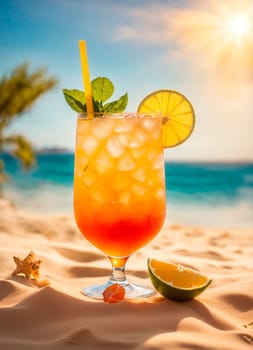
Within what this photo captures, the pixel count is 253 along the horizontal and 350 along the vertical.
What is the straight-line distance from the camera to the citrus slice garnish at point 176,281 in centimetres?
234

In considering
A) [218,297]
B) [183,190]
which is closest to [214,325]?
[218,297]

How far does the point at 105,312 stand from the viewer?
88.1 inches

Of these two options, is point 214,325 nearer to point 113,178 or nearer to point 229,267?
point 113,178

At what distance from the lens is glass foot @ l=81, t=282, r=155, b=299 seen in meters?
2.51

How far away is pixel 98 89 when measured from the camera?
2480 mm

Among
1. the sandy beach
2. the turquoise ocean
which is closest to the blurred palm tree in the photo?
the turquoise ocean

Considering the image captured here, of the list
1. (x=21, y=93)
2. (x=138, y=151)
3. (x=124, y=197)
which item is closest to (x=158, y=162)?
(x=138, y=151)

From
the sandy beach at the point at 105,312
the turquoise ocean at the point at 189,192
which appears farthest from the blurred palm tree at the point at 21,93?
the sandy beach at the point at 105,312

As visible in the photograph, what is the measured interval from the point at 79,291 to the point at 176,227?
3.28 metres

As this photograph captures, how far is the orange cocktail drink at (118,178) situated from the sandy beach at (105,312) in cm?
29

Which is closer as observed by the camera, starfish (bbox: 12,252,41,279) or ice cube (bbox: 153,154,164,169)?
ice cube (bbox: 153,154,164,169)

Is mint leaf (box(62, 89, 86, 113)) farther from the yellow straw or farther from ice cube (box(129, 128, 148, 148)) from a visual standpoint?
ice cube (box(129, 128, 148, 148))

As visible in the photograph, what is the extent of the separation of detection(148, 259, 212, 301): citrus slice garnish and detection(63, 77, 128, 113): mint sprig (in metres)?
0.65

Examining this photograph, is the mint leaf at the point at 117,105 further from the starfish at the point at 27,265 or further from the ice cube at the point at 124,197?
the starfish at the point at 27,265
